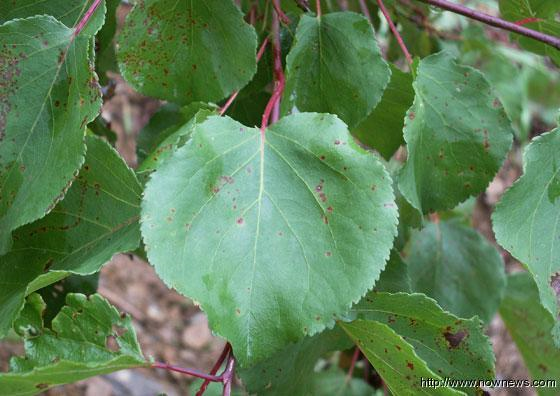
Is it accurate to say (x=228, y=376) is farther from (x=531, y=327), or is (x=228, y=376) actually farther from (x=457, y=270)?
(x=531, y=327)

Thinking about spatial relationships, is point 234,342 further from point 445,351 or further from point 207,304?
point 445,351

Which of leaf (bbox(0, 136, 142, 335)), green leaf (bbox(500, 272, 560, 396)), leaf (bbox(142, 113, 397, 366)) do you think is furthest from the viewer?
green leaf (bbox(500, 272, 560, 396))

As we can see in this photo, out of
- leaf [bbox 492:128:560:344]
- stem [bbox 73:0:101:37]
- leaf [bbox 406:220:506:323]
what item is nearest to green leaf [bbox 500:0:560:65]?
leaf [bbox 492:128:560:344]

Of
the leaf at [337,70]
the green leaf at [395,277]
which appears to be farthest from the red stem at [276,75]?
the green leaf at [395,277]

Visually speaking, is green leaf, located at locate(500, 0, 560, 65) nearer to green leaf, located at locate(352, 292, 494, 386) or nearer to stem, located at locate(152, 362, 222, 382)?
green leaf, located at locate(352, 292, 494, 386)

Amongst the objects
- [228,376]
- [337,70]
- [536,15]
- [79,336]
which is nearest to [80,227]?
[79,336]

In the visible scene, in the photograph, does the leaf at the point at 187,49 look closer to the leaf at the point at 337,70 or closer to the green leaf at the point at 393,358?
the leaf at the point at 337,70

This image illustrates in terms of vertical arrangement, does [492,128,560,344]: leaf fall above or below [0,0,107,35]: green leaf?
below
